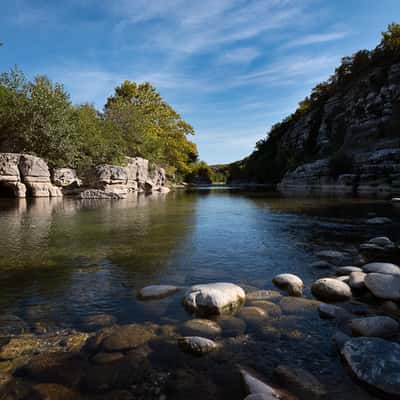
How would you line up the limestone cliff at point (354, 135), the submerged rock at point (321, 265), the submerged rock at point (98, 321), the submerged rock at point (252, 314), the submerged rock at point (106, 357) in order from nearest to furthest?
the submerged rock at point (106, 357) → the submerged rock at point (98, 321) → the submerged rock at point (252, 314) → the submerged rock at point (321, 265) → the limestone cliff at point (354, 135)

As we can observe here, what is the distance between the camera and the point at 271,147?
317ft

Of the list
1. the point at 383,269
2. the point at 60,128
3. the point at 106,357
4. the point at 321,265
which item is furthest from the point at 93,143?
the point at 106,357

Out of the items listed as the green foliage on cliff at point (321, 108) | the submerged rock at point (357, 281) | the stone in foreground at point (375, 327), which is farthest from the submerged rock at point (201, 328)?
the green foliage on cliff at point (321, 108)

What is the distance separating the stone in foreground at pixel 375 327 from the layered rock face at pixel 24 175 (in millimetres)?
21520

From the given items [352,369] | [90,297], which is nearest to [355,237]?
[352,369]

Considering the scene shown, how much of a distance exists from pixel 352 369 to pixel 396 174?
33.0 m

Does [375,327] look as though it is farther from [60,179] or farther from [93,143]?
[93,143]

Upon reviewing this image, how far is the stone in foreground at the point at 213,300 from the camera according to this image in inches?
141

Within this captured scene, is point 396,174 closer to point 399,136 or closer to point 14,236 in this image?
point 399,136

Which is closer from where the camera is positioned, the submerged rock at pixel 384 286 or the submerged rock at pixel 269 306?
the submerged rock at pixel 269 306

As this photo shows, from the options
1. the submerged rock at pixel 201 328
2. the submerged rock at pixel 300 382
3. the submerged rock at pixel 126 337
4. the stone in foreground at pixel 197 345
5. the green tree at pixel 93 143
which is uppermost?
the green tree at pixel 93 143

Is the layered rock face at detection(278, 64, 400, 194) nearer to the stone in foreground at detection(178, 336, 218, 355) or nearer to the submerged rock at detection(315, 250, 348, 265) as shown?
the submerged rock at detection(315, 250, 348, 265)

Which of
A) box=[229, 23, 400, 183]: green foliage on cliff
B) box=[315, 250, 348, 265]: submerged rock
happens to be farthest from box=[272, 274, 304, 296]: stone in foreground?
box=[229, 23, 400, 183]: green foliage on cliff

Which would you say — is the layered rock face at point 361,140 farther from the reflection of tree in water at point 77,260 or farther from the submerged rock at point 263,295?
the submerged rock at point 263,295
